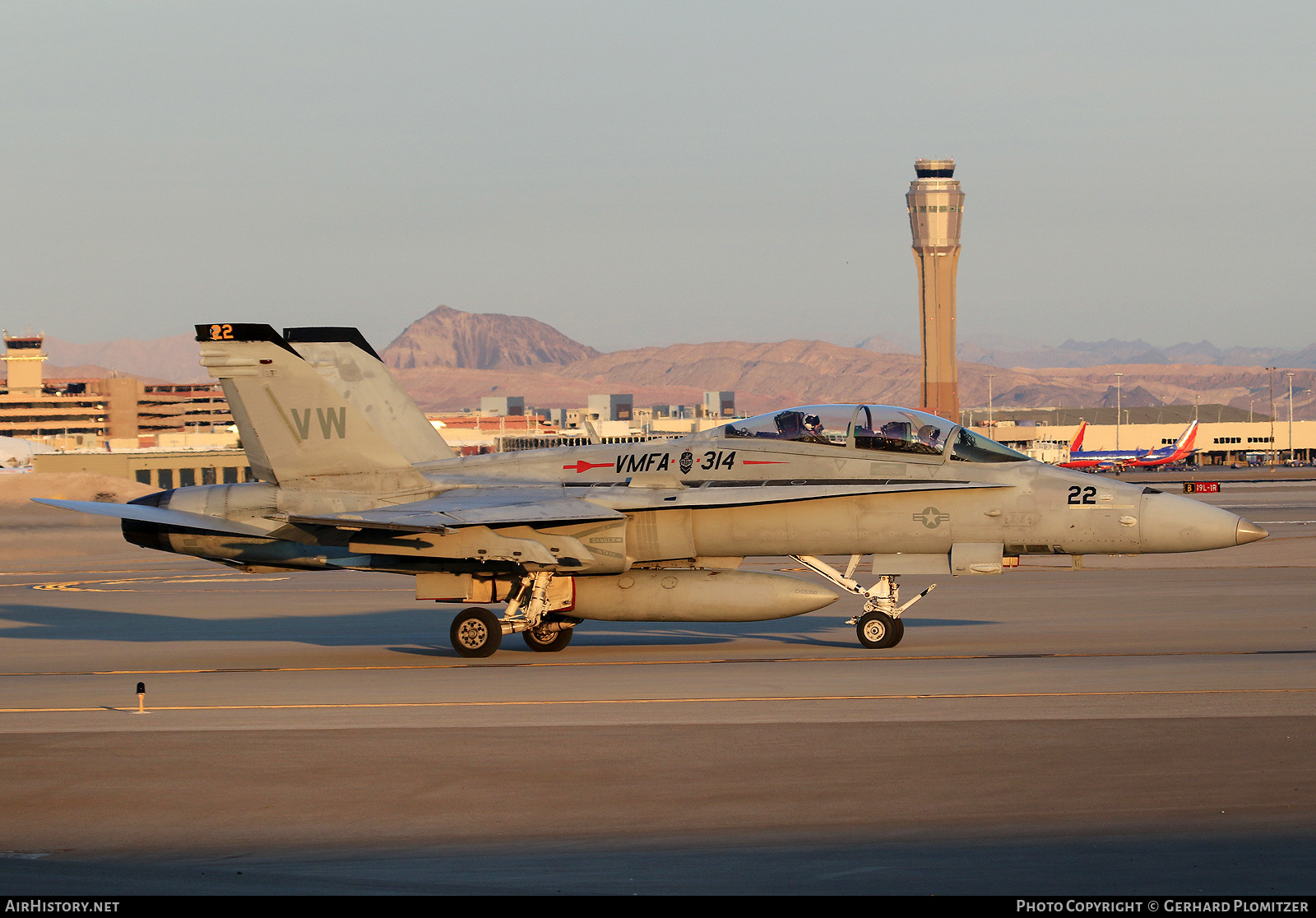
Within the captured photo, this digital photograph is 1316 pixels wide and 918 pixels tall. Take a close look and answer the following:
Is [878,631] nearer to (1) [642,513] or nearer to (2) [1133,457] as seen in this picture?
(1) [642,513]

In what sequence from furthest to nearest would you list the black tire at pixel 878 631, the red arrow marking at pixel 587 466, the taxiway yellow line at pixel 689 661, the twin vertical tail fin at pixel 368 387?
1. the twin vertical tail fin at pixel 368 387
2. the red arrow marking at pixel 587 466
3. the black tire at pixel 878 631
4. the taxiway yellow line at pixel 689 661

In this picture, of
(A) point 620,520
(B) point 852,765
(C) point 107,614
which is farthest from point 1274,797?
(C) point 107,614

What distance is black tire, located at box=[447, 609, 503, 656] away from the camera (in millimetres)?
18906

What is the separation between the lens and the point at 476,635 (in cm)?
1897

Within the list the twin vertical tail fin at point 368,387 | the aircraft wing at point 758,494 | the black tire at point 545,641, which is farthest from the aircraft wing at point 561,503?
the twin vertical tail fin at point 368,387

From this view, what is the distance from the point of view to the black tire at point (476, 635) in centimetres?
1891

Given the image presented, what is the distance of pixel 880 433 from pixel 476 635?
262 inches

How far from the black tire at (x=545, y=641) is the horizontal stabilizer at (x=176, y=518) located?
13.9ft

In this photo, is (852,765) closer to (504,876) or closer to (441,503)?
(504,876)

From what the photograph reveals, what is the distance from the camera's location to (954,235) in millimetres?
197125

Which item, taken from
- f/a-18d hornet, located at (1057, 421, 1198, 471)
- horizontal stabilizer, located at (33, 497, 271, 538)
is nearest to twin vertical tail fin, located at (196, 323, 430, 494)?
horizontal stabilizer, located at (33, 497, 271, 538)

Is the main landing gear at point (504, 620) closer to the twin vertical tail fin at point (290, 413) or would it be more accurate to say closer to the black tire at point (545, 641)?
the black tire at point (545, 641)

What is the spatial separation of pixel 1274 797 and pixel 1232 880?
235 centimetres

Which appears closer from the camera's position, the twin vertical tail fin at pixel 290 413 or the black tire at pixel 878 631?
the black tire at pixel 878 631
